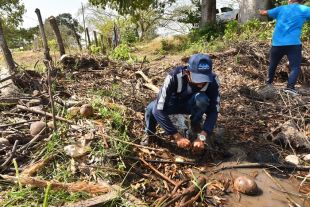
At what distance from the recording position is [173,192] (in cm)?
279

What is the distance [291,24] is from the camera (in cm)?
486

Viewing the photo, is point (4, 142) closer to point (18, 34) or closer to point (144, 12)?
point (144, 12)

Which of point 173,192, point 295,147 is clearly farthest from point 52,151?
point 295,147

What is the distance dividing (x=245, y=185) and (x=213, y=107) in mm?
793

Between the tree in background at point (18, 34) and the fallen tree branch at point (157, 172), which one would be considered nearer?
the fallen tree branch at point (157, 172)

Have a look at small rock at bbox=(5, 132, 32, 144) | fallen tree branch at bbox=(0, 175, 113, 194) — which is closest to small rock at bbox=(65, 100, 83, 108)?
small rock at bbox=(5, 132, 32, 144)

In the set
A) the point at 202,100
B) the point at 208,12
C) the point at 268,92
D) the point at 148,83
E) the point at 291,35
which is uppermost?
the point at 208,12

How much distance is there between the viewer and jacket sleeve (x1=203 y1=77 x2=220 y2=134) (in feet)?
10.6

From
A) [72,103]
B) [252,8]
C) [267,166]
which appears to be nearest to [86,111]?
[72,103]

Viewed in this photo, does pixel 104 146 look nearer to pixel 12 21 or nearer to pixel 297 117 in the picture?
pixel 297 117

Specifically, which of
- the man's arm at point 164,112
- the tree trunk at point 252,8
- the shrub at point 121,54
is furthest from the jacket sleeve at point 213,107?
the tree trunk at point 252,8

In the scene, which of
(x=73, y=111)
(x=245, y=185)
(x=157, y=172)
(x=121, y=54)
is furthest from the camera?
(x=121, y=54)

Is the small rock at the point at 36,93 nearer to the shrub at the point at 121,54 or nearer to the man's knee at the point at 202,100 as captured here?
the man's knee at the point at 202,100

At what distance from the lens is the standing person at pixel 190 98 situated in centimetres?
296
